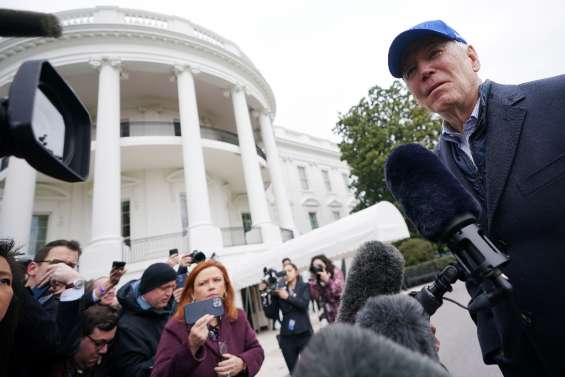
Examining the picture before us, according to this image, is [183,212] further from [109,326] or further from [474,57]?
[474,57]

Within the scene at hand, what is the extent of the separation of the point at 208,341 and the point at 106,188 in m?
10.0

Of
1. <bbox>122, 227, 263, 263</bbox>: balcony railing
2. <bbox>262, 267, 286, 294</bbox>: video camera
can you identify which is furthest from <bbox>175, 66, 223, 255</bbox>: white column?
<bbox>262, 267, 286, 294</bbox>: video camera

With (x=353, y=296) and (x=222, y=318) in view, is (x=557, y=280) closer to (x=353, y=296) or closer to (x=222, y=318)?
(x=353, y=296)

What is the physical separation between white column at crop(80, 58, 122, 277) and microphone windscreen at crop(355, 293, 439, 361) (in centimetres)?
1087

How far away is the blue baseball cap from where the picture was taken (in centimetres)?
137

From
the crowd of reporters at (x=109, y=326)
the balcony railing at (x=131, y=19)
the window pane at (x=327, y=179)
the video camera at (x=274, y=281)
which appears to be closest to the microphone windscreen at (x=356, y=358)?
the crowd of reporters at (x=109, y=326)

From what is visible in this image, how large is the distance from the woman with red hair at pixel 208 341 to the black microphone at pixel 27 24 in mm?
1747

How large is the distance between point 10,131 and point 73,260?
8.32ft

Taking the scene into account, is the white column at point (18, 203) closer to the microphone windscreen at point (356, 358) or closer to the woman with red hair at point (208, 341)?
the woman with red hair at point (208, 341)

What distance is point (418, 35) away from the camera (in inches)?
55.2

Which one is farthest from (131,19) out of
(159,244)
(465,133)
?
(465,133)

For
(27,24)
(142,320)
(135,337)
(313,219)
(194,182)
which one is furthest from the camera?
(313,219)

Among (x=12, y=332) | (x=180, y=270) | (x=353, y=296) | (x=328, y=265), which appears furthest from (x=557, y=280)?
(x=328, y=265)

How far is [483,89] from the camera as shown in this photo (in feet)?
4.73
